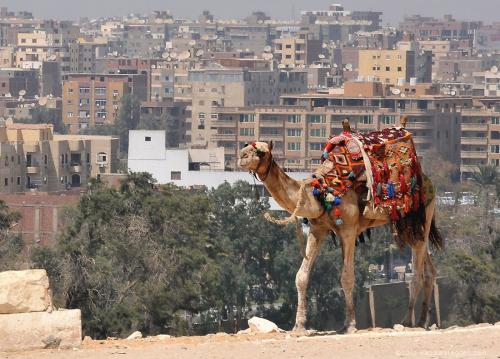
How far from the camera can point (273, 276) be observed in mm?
47406

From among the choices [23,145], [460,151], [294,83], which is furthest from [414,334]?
[294,83]

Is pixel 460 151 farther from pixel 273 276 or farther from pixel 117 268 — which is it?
pixel 117 268

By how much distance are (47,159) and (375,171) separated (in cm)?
6717

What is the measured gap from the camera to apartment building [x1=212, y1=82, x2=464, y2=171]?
386ft

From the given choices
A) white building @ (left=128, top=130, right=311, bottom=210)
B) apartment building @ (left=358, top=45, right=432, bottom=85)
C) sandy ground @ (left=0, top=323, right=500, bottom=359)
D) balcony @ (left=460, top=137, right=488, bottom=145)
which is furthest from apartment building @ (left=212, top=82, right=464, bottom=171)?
sandy ground @ (left=0, top=323, right=500, bottom=359)

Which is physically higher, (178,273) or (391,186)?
(391,186)

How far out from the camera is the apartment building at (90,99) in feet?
519

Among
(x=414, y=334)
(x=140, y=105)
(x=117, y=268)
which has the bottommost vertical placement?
(x=140, y=105)

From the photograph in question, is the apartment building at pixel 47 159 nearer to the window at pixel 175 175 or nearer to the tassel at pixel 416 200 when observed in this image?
the window at pixel 175 175

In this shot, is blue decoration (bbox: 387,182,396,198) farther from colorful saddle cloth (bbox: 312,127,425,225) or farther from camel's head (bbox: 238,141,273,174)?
camel's head (bbox: 238,141,273,174)

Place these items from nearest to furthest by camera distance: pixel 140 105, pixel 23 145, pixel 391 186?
pixel 391 186, pixel 23 145, pixel 140 105

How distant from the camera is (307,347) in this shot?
14.6 m

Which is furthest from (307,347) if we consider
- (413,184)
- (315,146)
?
(315,146)

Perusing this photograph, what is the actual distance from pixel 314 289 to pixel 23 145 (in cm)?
3839
